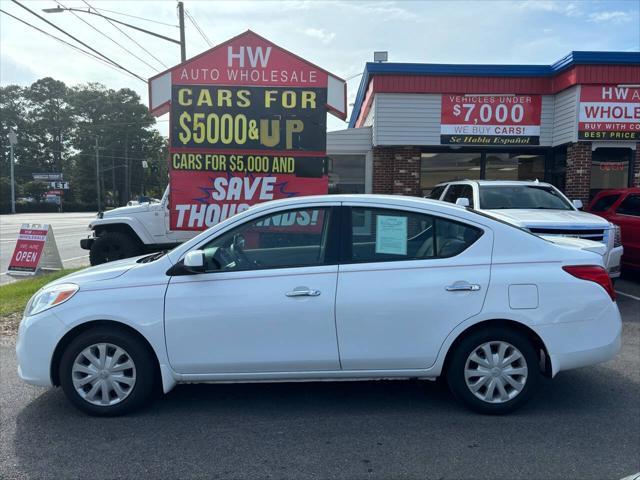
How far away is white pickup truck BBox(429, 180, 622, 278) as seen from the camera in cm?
737

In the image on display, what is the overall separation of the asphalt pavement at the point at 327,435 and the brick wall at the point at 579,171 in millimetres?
9949

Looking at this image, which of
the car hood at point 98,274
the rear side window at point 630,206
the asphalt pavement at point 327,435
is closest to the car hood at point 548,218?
the rear side window at point 630,206

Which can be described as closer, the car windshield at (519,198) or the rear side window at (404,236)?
the rear side window at (404,236)

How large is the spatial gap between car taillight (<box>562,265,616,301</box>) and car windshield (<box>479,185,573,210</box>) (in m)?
4.64

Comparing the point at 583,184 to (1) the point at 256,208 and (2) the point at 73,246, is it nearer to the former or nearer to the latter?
(1) the point at 256,208

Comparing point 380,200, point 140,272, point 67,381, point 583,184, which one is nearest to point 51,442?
point 67,381

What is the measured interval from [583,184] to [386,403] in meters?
11.6

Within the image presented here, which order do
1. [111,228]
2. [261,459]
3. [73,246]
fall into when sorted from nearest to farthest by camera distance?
[261,459] < [111,228] < [73,246]

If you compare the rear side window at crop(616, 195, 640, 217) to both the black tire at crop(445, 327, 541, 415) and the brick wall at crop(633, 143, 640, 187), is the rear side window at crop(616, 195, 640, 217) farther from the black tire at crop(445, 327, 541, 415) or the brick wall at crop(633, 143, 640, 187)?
the black tire at crop(445, 327, 541, 415)

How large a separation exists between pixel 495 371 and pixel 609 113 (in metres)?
11.5

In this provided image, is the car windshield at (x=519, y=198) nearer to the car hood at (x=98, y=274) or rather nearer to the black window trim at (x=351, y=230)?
the black window trim at (x=351, y=230)

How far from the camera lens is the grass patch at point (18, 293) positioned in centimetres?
753

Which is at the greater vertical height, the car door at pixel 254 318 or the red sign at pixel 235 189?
the red sign at pixel 235 189

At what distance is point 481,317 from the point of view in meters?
3.88
